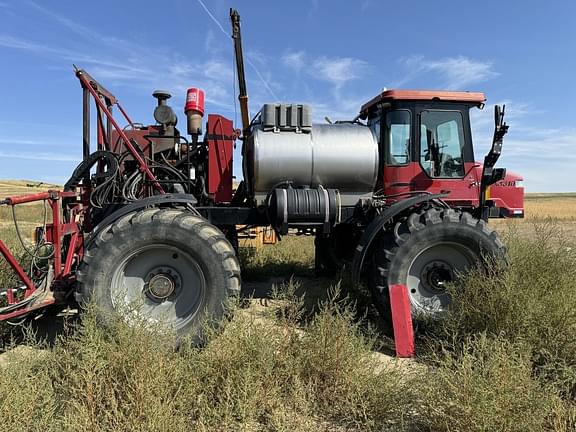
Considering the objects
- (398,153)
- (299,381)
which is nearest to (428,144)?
(398,153)

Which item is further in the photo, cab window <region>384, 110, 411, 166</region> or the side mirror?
cab window <region>384, 110, 411, 166</region>

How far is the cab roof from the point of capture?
197 inches

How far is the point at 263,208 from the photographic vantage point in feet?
15.8

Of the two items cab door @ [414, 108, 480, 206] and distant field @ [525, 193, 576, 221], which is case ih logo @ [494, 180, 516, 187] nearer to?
cab door @ [414, 108, 480, 206]

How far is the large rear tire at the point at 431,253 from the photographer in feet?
14.5

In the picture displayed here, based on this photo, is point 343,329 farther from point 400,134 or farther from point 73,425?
point 400,134

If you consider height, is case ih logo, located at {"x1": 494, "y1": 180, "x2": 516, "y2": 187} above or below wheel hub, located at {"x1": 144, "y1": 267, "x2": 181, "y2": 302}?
above

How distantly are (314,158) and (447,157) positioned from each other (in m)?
1.67

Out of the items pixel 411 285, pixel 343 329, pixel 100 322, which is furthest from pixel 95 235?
pixel 411 285

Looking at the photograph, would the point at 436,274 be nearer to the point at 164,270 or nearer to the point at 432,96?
the point at 432,96

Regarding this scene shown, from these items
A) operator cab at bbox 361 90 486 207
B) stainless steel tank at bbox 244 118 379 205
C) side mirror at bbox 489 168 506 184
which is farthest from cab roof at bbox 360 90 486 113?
side mirror at bbox 489 168 506 184

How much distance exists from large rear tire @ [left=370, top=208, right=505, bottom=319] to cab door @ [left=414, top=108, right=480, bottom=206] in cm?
61

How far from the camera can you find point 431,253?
471cm

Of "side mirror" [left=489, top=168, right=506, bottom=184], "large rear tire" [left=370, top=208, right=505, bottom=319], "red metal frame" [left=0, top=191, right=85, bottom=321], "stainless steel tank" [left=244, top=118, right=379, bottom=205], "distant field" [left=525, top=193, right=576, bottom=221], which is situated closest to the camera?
"red metal frame" [left=0, top=191, right=85, bottom=321]
